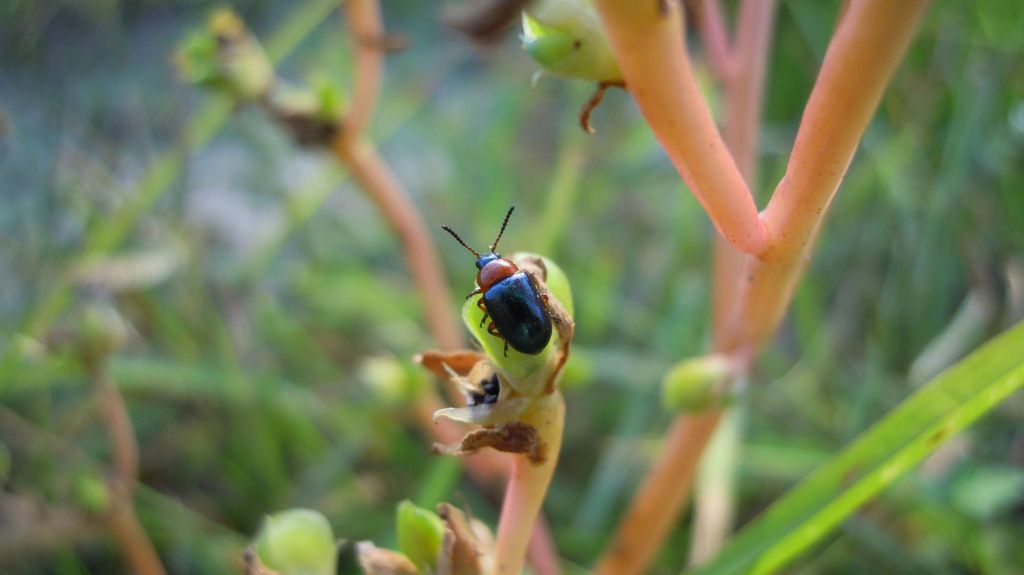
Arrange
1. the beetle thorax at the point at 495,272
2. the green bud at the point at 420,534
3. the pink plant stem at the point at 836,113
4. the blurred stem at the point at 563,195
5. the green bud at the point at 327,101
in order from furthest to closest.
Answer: the blurred stem at the point at 563,195 < the green bud at the point at 327,101 < the beetle thorax at the point at 495,272 < the green bud at the point at 420,534 < the pink plant stem at the point at 836,113

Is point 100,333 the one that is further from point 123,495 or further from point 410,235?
point 410,235

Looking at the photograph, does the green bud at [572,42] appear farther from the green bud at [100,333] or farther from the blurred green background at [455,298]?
the green bud at [100,333]

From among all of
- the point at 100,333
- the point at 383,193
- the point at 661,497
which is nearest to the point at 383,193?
the point at 383,193

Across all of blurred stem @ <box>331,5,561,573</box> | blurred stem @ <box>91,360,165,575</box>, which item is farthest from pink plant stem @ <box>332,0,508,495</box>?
blurred stem @ <box>91,360,165,575</box>

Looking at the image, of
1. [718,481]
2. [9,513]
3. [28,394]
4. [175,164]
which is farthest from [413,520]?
[28,394]

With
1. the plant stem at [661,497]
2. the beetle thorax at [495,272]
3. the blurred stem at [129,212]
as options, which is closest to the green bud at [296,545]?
the beetle thorax at [495,272]

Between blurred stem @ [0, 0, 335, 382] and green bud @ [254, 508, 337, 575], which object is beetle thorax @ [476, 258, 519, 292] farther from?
blurred stem @ [0, 0, 335, 382]
